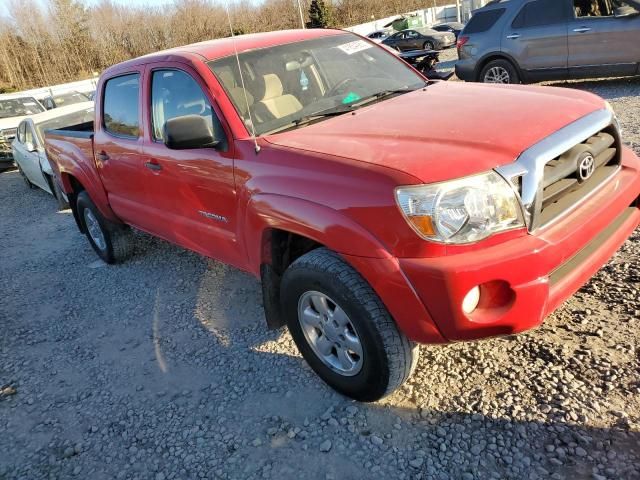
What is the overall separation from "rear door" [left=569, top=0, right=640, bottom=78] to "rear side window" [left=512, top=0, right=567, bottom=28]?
24cm

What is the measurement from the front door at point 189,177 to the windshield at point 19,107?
40.0 feet

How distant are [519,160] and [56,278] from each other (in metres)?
4.77

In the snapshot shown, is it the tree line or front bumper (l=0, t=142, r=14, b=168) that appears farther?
the tree line

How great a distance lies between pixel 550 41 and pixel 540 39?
169mm

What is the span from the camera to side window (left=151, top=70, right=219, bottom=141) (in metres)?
3.31

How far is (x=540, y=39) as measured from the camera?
361 inches

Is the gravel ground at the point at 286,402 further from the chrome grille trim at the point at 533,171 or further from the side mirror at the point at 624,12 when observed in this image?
the side mirror at the point at 624,12

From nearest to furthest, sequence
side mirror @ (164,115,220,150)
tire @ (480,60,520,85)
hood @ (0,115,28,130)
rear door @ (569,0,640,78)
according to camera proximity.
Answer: side mirror @ (164,115,220,150), rear door @ (569,0,640,78), tire @ (480,60,520,85), hood @ (0,115,28,130)

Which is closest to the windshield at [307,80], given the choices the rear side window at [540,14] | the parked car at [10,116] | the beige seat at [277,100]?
the beige seat at [277,100]

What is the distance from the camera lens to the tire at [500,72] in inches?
380

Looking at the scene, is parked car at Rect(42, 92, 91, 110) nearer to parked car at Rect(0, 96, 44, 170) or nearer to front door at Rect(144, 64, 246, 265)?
parked car at Rect(0, 96, 44, 170)

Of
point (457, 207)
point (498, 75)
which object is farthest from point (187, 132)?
point (498, 75)

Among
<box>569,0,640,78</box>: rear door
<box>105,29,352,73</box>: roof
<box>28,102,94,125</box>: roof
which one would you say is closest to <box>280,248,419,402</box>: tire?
<box>105,29,352,73</box>: roof

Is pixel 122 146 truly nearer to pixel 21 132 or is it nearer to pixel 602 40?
pixel 21 132
